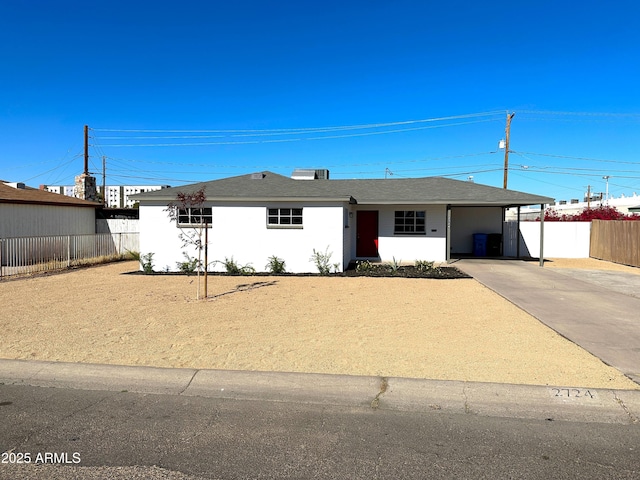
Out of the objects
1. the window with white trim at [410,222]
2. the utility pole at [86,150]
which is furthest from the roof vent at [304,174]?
the utility pole at [86,150]

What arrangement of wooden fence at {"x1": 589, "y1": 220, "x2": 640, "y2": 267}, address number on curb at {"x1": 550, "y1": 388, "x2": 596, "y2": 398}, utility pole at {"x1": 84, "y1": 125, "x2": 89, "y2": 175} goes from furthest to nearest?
utility pole at {"x1": 84, "y1": 125, "x2": 89, "y2": 175} → wooden fence at {"x1": 589, "y1": 220, "x2": 640, "y2": 267} → address number on curb at {"x1": 550, "y1": 388, "x2": 596, "y2": 398}

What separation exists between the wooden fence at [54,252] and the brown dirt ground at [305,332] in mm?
4193

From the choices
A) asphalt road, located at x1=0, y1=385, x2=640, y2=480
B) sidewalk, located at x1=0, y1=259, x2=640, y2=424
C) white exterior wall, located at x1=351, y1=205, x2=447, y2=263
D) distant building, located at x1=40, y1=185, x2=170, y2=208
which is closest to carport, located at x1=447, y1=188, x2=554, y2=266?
white exterior wall, located at x1=351, y1=205, x2=447, y2=263

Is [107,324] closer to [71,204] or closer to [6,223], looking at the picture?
[6,223]

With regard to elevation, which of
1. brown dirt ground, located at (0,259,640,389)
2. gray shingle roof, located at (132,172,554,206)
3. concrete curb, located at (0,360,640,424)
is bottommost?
concrete curb, located at (0,360,640,424)

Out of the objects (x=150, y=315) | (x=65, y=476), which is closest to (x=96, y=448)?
(x=65, y=476)

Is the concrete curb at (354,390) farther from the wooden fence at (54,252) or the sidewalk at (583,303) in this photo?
the wooden fence at (54,252)

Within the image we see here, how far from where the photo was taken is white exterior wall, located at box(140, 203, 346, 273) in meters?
15.4

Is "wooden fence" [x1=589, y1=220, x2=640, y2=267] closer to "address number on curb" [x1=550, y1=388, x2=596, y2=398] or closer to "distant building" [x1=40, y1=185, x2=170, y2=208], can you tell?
"address number on curb" [x1=550, y1=388, x2=596, y2=398]

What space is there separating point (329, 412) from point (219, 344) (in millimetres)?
2633

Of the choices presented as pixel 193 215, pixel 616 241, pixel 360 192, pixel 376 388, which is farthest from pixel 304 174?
pixel 376 388

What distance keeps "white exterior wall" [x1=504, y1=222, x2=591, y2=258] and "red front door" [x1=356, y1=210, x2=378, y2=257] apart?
734 cm

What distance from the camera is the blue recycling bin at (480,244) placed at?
20.8 meters

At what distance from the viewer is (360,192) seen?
1989 centimetres
